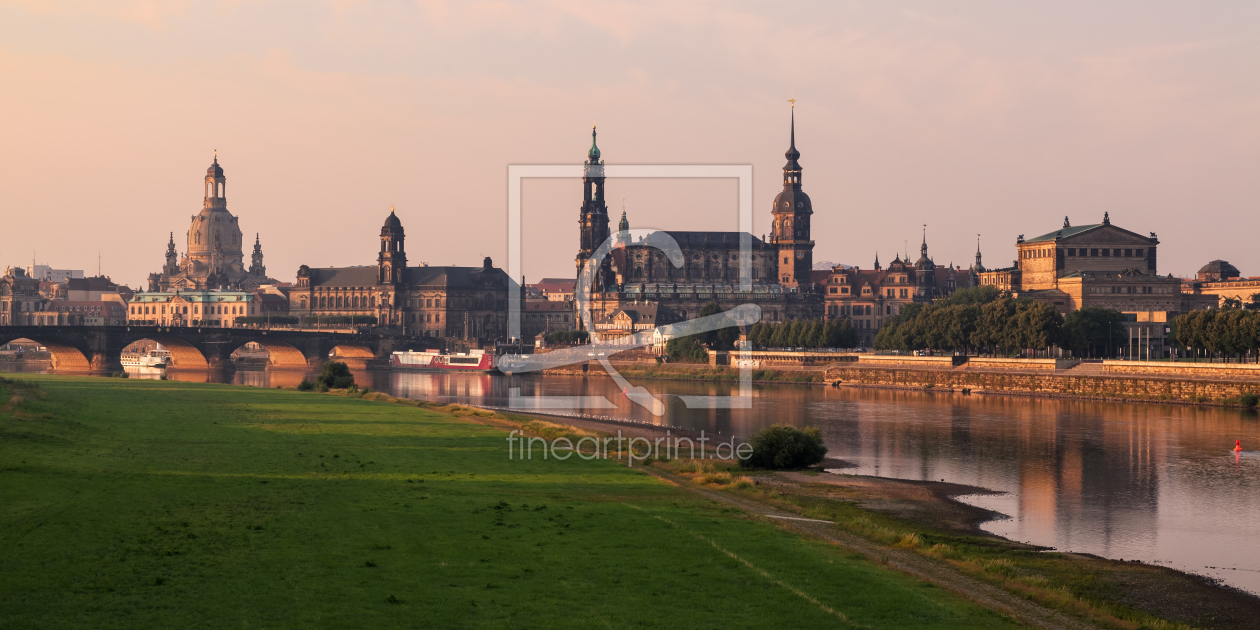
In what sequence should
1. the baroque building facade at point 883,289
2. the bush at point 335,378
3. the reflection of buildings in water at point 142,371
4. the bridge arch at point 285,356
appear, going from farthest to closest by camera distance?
the baroque building facade at point 883,289
the bridge arch at point 285,356
the reflection of buildings in water at point 142,371
the bush at point 335,378

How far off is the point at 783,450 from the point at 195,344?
4373 inches

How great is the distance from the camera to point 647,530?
22.8m

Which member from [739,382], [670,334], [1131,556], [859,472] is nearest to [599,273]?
[670,334]

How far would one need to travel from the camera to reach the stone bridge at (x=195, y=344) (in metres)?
119

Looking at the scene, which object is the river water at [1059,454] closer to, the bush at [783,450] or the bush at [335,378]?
the bush at [783,450]

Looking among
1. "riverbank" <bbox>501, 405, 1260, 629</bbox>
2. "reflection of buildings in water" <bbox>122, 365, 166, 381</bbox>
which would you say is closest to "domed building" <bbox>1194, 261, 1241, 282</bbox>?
"reflection of buildings in water" <bbox>122, 365, 166, 381</bbox>

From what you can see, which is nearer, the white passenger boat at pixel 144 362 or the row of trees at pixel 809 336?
the row of trees at pixel 809 336

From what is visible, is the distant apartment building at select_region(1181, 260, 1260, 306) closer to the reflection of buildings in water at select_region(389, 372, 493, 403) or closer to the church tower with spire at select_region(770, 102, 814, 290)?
the church tower with spire at select_region(770, 102, 814, 290)

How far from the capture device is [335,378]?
3349 inches

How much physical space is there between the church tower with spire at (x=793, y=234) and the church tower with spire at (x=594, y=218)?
89.0 ft

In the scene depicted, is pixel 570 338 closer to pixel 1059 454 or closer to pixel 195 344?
pixel 195 344

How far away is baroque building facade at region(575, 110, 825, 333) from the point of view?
185 metres

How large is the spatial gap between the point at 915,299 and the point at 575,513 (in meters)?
156

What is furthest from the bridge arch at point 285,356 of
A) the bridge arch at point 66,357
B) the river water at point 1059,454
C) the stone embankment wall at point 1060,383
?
the stone embankment wall at point 1060,383
